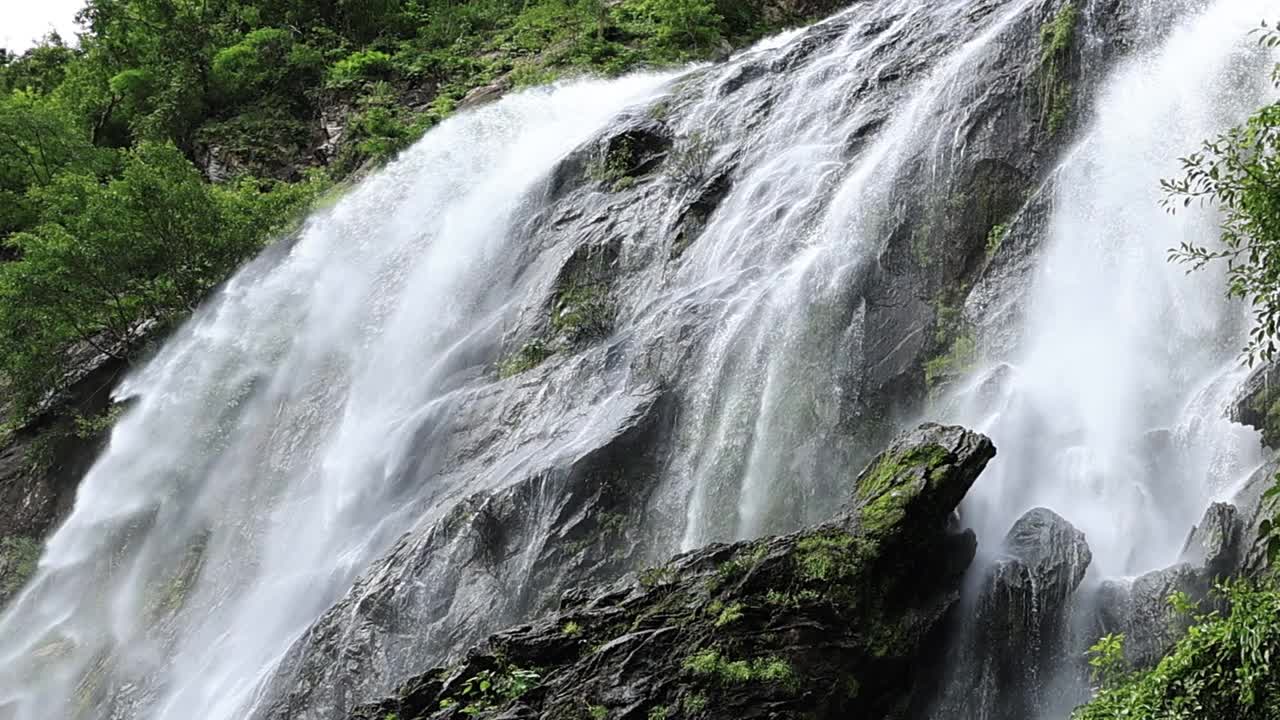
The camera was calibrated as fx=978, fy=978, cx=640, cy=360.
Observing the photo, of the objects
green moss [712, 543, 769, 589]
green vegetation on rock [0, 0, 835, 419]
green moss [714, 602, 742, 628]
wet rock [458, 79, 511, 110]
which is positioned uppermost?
green vegetation on rock [0, 0, 835, 419]

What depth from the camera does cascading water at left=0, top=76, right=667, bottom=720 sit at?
39.4ft

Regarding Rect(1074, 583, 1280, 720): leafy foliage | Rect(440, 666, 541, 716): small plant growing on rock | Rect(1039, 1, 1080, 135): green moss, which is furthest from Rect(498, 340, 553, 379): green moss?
Rect(1074, 583, 1280, 720): leafy foliage

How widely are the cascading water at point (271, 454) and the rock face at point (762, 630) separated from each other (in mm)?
4308

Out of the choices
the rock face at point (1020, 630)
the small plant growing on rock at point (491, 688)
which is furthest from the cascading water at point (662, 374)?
the small plant growing on rock at point (491, 688)

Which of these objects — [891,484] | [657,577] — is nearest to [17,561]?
[657,577]

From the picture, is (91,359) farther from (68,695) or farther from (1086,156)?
(1086,156)

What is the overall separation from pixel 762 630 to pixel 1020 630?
7.47 feet

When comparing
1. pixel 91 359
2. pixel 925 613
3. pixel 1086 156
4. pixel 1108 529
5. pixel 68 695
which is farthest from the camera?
pixel 91 359

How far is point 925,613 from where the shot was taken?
750 centimetres

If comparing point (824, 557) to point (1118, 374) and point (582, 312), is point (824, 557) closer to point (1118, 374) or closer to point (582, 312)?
point (1118, 374)

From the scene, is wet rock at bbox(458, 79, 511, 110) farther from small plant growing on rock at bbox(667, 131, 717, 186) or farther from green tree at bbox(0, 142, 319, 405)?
small plant growing on rock at bbox(667, 131, 717, 186)

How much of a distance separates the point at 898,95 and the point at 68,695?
1420 centimetres

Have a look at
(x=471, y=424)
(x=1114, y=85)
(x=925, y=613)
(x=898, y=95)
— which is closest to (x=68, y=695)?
(x=471, y=424)

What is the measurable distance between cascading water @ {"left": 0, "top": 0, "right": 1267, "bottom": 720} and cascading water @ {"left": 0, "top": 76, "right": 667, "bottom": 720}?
6cm
